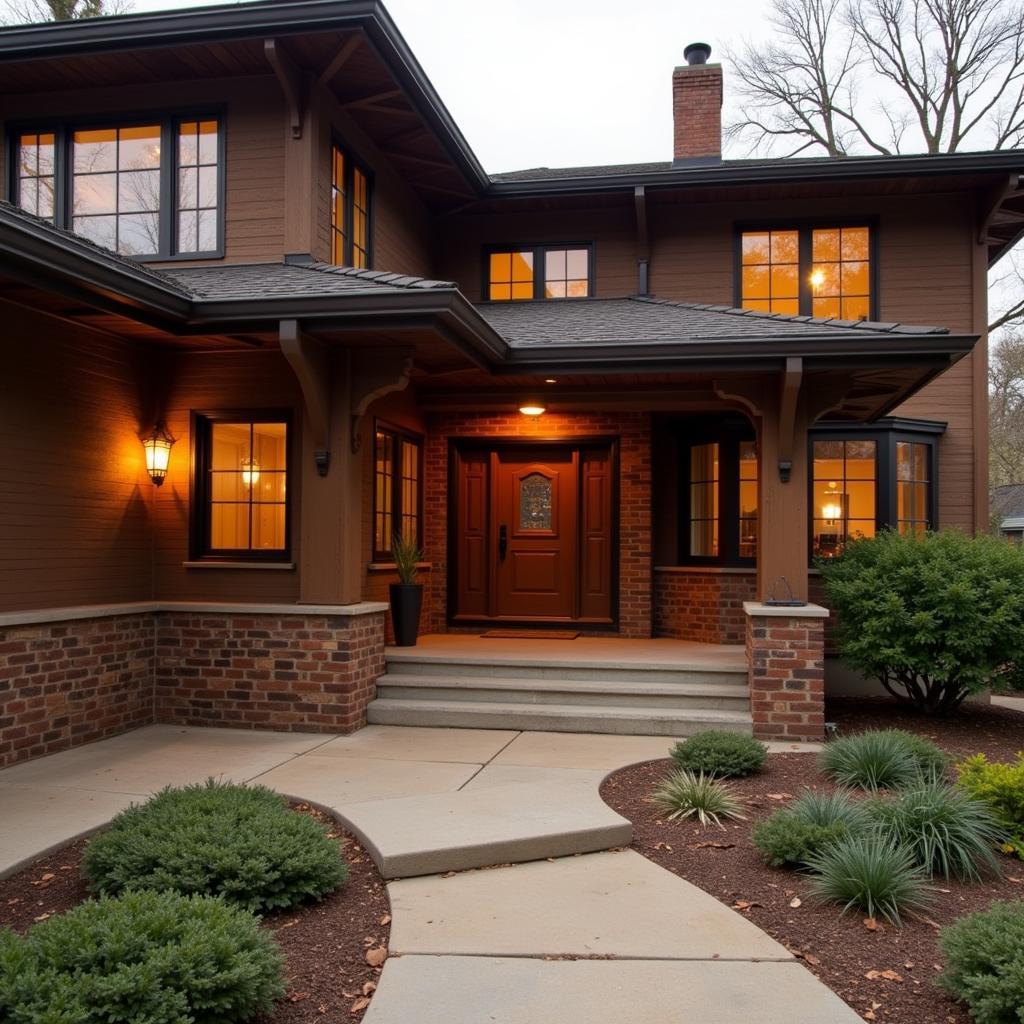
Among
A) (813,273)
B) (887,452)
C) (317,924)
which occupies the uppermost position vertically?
(813,273)

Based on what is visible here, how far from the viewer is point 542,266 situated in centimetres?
1046

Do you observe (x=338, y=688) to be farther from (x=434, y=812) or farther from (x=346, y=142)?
(x=346, y=142)

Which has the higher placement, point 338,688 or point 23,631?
point 23,631

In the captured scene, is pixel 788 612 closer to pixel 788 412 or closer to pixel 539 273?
pixel 788 412

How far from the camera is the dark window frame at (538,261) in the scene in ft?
34.0

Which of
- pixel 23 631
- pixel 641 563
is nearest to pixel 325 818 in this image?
pixel 23 631

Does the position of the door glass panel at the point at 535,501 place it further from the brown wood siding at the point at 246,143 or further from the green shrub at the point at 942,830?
the green shrub at the point at 942,830

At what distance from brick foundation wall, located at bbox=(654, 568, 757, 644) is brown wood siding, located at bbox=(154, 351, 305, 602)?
4216 millimetres

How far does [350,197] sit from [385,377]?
2.31 metres

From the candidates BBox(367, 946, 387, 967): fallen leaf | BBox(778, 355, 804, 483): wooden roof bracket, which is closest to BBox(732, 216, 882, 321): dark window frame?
BBox(778, 355, 804, 483): wooden roof bracket

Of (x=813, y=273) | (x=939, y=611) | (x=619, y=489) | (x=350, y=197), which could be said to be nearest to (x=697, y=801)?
(x=939, y=611)

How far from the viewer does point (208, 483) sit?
7.46 metres

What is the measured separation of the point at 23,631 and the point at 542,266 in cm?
671

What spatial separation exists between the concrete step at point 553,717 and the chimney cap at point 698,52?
7.94 m
